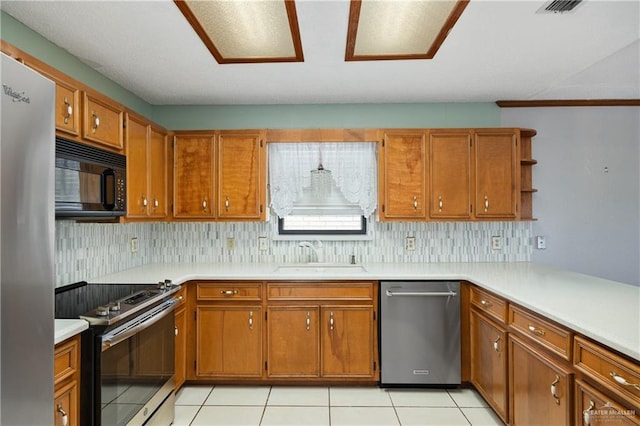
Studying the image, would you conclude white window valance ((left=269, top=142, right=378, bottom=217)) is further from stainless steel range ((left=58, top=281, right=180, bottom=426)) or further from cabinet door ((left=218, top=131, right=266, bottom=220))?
stainless steel range ((left=58, top=281, right=180, bottom=426))

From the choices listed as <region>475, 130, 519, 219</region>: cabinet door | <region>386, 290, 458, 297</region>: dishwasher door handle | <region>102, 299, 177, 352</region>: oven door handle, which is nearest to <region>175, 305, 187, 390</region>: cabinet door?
<region>102, 299, 177, 352</region>: oven door handle

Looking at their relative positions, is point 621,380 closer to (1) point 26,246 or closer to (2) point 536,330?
(2) point 536,330

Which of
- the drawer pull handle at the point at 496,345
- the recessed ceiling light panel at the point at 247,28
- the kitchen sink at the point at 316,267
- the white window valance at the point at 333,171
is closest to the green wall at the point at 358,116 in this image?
the white window valance at the point at 333,171

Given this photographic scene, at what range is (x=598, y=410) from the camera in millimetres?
1395

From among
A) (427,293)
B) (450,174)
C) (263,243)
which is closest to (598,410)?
(427,293)

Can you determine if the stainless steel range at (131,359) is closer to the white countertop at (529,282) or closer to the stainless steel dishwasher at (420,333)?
the white countertop at (529,282)

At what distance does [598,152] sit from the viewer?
131 inches

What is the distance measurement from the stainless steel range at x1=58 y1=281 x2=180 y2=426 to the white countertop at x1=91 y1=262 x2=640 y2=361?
417 mm

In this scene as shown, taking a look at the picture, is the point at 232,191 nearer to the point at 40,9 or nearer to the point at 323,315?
the point at 323,315

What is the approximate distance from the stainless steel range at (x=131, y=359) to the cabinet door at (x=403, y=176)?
179cm

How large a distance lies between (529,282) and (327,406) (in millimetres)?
1564

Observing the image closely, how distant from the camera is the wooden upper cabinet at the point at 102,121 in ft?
6.79

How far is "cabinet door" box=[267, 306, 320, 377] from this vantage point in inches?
110

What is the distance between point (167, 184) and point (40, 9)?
1500 mm
